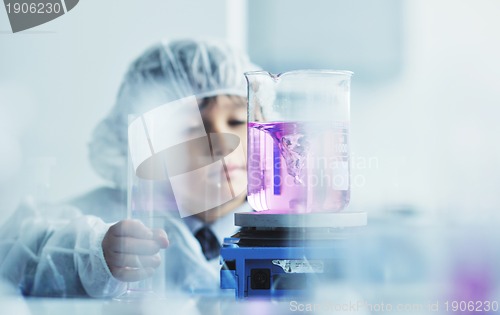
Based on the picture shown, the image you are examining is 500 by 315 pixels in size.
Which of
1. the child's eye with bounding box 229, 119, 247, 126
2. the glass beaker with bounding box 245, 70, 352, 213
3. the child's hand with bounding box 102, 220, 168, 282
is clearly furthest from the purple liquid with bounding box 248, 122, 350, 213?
the child's eye with bounding box 229, 119, 247, 126

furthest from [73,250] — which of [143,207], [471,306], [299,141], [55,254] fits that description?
[471,306]

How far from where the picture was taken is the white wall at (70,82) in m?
1.77

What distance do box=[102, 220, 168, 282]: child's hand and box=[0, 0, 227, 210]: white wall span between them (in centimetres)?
29

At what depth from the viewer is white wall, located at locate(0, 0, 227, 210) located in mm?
1769

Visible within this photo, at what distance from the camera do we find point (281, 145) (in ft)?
3.89

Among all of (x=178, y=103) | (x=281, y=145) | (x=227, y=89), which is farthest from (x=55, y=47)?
(x=281, y=145)

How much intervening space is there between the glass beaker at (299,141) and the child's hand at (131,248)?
15.7 inches

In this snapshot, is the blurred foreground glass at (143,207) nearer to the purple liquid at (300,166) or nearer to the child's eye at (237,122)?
the child's eye at (237,122)

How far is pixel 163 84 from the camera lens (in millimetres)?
1759

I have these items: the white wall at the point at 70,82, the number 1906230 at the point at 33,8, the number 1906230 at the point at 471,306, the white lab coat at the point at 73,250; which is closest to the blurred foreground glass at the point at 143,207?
the white lab coat at the point at 73,250

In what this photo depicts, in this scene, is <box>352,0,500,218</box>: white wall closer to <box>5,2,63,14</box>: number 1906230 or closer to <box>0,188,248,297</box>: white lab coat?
<box>0,188,248,297</box>: white lab coat

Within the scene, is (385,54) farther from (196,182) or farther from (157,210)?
(157,210)

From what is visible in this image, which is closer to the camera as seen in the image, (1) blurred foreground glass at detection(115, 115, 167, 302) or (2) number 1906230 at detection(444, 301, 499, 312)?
(2) number 1906230 at detection(444, 301, 499, 312)

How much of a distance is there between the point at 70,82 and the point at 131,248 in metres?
0.54
